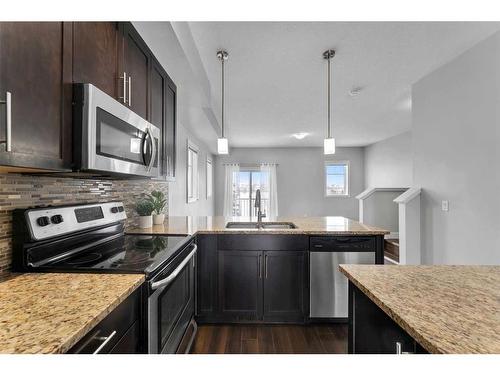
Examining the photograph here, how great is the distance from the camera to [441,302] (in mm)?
783

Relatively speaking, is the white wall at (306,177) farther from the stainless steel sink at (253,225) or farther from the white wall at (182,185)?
the stainless steel sink at (253,225)

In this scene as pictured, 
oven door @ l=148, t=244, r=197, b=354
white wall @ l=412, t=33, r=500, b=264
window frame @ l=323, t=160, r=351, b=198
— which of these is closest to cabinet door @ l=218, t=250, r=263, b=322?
oven door @ l=148, t=244, r=197, b=354

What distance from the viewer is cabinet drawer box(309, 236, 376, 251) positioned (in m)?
2.27

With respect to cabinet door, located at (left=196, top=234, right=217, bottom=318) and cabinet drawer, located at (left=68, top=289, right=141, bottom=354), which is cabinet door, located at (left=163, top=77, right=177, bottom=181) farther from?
cabinet drawer, located at (left=68, top=289, right=141, bottom=354)

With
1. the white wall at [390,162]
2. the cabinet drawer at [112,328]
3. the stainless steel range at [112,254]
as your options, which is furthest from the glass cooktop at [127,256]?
the white wall at [390,162]

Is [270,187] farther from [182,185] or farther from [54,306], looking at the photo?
[54,306]

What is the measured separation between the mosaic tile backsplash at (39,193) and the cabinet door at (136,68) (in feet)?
1.87

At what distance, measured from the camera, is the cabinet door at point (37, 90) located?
31.4 inches

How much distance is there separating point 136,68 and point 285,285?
198cm

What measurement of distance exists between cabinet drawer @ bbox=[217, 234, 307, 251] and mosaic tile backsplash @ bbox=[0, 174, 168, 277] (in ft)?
3.10
